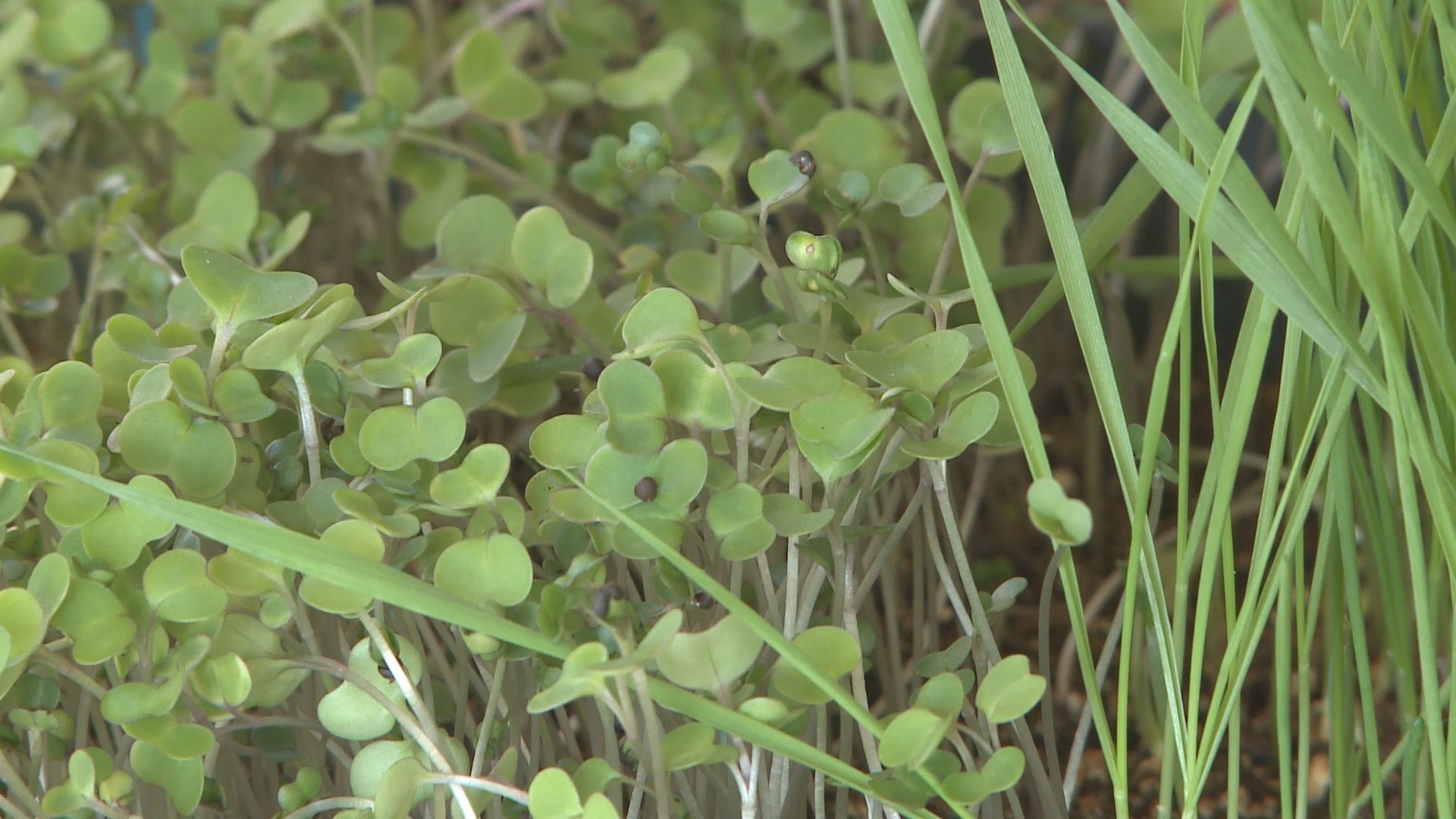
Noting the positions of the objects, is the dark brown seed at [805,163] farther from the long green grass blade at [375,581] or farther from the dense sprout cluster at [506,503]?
the long green grass blade at [375,581]

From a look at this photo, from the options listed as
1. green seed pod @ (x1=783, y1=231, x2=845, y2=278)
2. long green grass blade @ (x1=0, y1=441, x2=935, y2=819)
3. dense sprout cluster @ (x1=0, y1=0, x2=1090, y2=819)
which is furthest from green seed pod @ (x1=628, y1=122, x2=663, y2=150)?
long green grass blade @ (x1=0, y1=441, x2=935, y2=819)

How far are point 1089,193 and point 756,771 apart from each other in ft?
2.19

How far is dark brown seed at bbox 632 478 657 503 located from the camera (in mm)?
397

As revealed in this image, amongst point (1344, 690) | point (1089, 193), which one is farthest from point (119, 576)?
Answer: point (1089, 193)

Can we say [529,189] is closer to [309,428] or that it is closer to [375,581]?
A: [309,428]

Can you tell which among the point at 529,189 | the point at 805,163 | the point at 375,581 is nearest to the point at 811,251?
the point at 805,163

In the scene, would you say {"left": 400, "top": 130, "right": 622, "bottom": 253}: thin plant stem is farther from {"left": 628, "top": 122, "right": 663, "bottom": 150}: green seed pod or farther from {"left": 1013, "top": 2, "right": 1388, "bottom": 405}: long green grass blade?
{"left": 1013, "top": 2, "right": 1388, "bottom": 405}: long green grass blade

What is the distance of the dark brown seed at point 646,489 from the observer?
397 mm

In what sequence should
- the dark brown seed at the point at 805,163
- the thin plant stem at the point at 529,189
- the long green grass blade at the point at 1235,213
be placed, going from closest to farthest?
the long green grass blade at the point at 1235,213 → the dark brown seed at the point at 805,163 → the thin plant stem at the point at 529,189

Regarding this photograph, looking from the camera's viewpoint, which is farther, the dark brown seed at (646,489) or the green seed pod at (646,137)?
the green seed pod at (646,137)

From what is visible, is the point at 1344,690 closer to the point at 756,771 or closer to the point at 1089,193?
the point at 756,771

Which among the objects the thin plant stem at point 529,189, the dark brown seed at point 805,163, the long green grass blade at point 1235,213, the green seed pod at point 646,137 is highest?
the long green grass blade at point 1235,213

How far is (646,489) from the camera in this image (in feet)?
1.31

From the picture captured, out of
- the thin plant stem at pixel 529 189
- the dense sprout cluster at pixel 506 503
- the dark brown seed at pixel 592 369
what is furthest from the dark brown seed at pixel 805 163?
the thin plant stem at pixel 529 189
